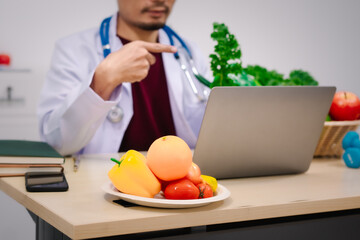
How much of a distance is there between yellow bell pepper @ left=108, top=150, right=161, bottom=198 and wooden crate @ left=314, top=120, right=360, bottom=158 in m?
0.72

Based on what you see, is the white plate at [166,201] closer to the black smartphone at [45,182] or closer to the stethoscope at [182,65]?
the black smartphone at [45,182]

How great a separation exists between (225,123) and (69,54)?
926 mm

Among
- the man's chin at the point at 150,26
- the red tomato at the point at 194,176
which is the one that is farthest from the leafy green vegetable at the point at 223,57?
the man's chin at the point at 150,26

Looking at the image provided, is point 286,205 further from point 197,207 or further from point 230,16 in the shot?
point 230,16

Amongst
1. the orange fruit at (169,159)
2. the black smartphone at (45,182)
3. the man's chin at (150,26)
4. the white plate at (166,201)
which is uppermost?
the man's chin at (150,26)

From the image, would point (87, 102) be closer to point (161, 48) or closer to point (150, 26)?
point (161, 48)

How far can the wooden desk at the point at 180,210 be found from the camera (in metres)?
0.73

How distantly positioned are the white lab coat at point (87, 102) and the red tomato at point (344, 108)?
23.2 inches

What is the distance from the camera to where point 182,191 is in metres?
0.78

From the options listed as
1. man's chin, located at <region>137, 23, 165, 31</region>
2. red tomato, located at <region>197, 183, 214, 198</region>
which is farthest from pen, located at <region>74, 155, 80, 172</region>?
man's chin, located at <region>137, 23, 165, 31</region>

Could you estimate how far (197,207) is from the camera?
81cm

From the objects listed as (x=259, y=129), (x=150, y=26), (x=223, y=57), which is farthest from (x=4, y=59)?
(x=259, y=129)

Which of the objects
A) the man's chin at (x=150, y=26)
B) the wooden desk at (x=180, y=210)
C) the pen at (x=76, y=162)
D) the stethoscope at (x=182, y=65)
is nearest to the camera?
the wooden desk at (x=180, y=210)

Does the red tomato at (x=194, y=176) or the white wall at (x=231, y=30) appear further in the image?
the white wall at (x=231, y=30)
